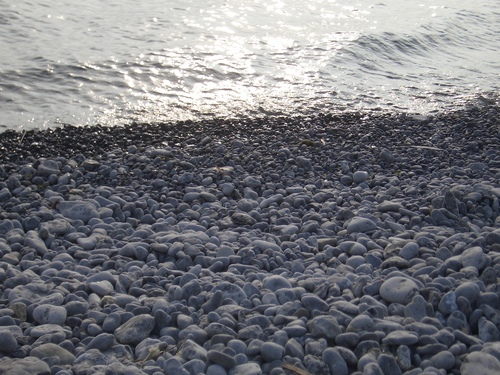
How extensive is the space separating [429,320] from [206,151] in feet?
11.4

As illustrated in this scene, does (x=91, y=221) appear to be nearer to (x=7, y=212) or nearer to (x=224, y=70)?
Result: (x=7, y=212)

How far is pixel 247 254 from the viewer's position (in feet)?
12.0

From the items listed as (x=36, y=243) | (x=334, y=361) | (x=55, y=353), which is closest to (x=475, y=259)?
(x=334, y=361)

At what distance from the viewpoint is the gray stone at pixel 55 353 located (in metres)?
2.60

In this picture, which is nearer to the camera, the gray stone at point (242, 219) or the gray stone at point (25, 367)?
the gray stone at point (25, 367)

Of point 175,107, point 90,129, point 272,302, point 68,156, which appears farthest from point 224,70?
point 272,302

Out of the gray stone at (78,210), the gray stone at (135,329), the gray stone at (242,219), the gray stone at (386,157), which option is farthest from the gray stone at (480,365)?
the gray stone at (386,157)

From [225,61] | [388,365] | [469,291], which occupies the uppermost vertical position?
[225,61]

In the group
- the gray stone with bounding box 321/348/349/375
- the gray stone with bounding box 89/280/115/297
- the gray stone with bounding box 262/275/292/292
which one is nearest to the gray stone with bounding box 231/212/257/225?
the gray stone with bounding box 262/275/292/292

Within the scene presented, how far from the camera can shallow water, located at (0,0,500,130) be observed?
7.77m

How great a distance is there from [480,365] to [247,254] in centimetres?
162

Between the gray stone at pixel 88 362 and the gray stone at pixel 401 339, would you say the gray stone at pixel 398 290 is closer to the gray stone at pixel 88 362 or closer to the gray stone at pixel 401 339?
the gray stone at pixel 401 339

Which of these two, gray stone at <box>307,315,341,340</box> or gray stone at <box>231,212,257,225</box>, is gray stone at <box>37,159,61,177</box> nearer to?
gray stone at <box>231,212,257,225</box>

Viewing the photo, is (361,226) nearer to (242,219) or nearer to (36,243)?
(242,219)
